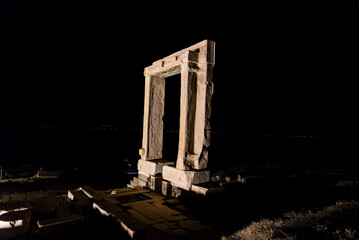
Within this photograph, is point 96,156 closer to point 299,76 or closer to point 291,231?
point 291,231

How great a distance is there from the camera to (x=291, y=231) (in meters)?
4.14

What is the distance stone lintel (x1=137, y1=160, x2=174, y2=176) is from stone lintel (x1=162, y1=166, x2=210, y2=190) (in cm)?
69

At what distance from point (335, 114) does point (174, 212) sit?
3404 centimetres

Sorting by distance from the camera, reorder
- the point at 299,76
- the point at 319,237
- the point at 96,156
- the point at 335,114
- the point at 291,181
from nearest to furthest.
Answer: the point at 319,237 < the point at 291,181 < the point at 96,156 < the point at 335,114 < the point at 299,76

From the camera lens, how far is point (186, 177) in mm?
5590

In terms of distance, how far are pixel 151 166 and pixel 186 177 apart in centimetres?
170

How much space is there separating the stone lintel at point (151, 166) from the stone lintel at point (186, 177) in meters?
0.69

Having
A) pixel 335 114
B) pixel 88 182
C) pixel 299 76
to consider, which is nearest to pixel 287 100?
pixel 299 76

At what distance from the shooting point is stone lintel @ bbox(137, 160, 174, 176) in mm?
6773

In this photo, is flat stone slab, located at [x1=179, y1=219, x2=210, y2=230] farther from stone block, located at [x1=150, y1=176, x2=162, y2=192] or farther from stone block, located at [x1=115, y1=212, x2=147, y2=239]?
stone block, located at [x1=150, y1=176, x2=162, y2=192]

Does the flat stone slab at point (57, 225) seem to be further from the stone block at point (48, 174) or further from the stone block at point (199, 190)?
the stone block at point (48, 174)

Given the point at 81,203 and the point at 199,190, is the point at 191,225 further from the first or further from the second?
the point at 81,203

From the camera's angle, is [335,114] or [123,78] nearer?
[335,114]

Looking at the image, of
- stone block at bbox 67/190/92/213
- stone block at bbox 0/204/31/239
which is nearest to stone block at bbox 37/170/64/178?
stone block at bbox 67/190/92/213
